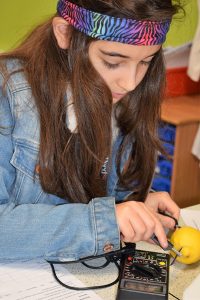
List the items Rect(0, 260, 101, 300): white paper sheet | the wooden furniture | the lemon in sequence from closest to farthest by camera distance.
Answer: Rect(0, 260, 101, 300): white paper sheet < the lemon < the wooden furniture

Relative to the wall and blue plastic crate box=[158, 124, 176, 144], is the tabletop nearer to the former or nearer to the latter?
blue plastic crate box=[158, 124, 176, 144]

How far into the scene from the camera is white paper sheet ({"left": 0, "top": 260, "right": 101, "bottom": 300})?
31.1 inches

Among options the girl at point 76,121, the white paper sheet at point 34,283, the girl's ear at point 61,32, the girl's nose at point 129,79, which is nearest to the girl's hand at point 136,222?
the girl at point 76,121

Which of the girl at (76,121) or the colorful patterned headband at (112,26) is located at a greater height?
the colorful patterned headband at (112,26)

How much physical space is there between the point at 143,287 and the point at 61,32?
554 millimetres

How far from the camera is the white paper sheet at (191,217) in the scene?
1.06m

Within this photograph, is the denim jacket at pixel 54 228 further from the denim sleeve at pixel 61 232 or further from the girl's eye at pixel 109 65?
the girl's eye at pixel 109 65

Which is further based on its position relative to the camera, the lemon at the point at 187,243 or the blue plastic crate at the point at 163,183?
the blue plastic crate at the point at 163,183

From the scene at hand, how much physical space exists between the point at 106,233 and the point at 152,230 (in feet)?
0.30

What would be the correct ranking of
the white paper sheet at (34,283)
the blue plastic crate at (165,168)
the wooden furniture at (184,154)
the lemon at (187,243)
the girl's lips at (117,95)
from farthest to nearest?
the blue plastic crate at (165,168) < the wooden furniture at (184,154) < the girl's lips at (117,95) < the lemon at (187,243) < the white paper sheet at (34,283)

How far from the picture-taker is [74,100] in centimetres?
97

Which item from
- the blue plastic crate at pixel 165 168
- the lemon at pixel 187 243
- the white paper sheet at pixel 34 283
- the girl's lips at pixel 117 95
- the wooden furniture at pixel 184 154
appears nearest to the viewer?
the white paper sheet at pixel 34 283

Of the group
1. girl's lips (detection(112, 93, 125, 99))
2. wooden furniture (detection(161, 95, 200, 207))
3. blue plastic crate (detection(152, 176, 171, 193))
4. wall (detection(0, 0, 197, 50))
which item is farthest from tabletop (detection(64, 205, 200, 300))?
wall (detection(0, 0, 197, 50))

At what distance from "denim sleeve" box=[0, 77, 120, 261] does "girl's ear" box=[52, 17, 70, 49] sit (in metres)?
0.35
